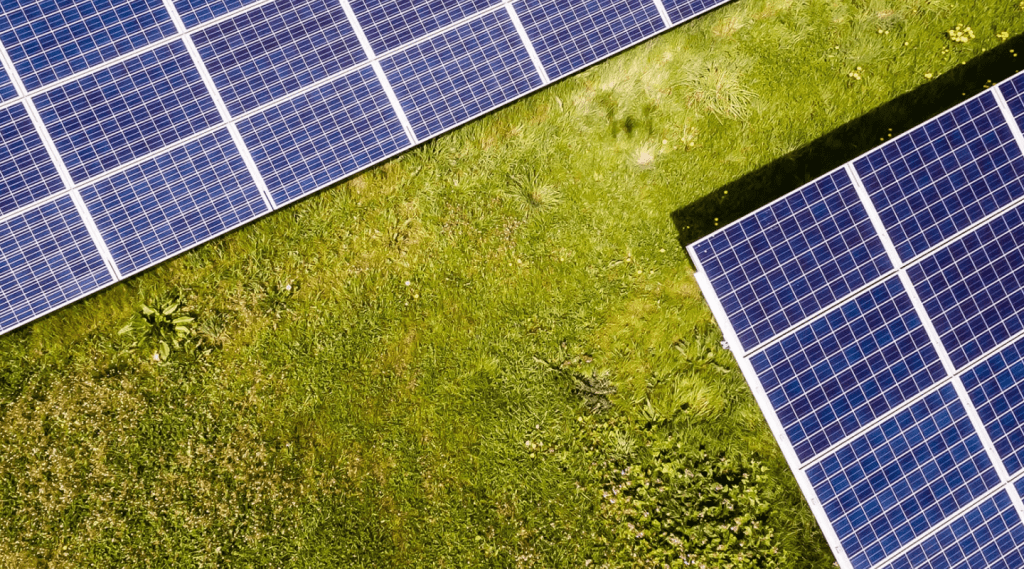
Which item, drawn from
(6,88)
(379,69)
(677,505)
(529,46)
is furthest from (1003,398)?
(6,88)

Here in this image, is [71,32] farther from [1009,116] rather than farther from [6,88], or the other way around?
[1009,116]

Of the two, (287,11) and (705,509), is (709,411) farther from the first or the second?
(287,11)

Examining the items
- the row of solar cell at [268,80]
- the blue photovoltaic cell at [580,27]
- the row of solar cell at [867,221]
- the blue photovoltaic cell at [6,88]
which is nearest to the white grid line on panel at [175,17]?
the row of solar cell at [268,80]

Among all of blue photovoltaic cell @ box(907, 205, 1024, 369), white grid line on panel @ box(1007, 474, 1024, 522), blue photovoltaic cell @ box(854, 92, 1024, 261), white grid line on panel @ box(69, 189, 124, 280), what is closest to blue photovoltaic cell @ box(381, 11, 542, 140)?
white grid line on panel @ box(69, 189, 124, 280)

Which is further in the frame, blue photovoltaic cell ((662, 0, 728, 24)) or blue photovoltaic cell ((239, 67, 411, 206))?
blue photovoltaic cell ((662, 0, 728, 24))

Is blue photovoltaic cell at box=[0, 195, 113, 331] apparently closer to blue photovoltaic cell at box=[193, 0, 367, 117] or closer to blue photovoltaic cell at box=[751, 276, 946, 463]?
blue photovoltaic cell at box=[193, 0, 367, 117]
